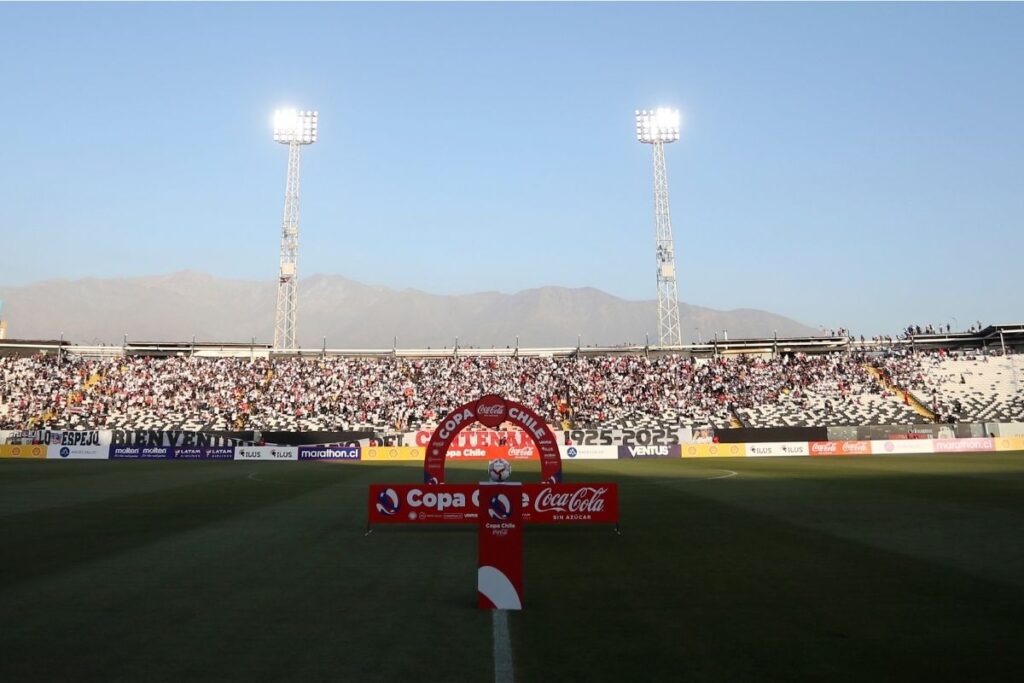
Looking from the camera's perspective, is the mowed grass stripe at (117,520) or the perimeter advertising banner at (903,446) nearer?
the mowed grass stripe at (117,520)

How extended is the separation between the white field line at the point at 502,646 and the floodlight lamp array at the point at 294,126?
74833 mm

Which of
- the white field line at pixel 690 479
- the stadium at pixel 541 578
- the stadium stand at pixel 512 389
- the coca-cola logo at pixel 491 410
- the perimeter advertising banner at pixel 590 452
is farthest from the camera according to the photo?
the stadium stand at pixel 512 389

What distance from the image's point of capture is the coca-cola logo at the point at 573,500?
17.4 meters

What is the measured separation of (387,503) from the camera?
56.8ft

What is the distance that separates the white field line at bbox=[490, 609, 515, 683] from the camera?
727 cm

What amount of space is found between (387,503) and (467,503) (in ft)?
6.53

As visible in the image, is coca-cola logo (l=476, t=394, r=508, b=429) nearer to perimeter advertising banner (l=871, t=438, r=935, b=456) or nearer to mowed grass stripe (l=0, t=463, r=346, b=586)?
mowed grass stripe (l=0, t=463, r=346, b=586)

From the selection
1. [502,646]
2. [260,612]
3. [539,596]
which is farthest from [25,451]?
[502,646]

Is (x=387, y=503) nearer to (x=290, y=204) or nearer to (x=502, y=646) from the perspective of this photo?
(x=502, y=646)

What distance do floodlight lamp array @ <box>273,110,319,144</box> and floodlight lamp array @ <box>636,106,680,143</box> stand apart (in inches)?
1410

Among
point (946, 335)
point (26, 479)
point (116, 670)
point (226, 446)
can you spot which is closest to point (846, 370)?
point (946, 335)

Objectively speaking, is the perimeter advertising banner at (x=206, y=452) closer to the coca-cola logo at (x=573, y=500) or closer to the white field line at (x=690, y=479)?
the white field line at (x=690, y=479)

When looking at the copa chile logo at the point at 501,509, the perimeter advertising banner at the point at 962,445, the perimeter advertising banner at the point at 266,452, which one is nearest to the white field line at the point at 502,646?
the copa chile logo at the point at 501,509

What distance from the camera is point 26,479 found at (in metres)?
33.0
